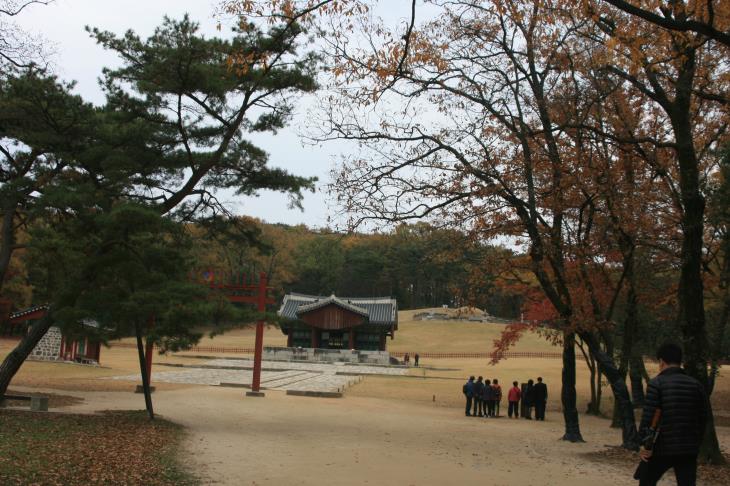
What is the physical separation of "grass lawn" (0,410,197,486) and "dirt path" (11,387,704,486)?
1.75 ft

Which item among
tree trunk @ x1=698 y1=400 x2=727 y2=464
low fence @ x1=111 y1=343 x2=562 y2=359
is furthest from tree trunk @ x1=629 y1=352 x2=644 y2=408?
low fence @ x1=111 y1=343 x2=562 y2=359

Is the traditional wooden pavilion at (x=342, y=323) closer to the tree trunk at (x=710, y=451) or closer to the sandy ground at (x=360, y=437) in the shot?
the sandy ground at (x=360, y=437)

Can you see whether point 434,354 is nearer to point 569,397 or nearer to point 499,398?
point 499,398

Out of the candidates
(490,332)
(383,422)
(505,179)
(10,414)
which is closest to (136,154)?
(10,414)

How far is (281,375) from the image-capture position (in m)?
33.0

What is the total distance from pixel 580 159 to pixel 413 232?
344cm

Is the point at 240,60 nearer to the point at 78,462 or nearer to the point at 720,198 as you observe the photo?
the point at 78,462

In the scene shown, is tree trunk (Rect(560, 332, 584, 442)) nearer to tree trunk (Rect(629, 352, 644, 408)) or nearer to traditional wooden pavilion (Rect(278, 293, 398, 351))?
tree trunk (Rect(629, 352, 644, 408))

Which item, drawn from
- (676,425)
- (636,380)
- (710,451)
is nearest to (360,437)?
(710,451)

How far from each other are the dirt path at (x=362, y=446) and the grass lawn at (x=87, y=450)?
0.53 m

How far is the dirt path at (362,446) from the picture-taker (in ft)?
25.8

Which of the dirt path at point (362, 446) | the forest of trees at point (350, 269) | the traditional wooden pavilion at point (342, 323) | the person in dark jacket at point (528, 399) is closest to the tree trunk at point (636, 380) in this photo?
the dirt path at point (362, 446)

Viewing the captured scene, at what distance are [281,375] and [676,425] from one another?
29.9m

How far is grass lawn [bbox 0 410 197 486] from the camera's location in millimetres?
6617
